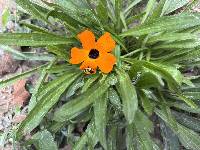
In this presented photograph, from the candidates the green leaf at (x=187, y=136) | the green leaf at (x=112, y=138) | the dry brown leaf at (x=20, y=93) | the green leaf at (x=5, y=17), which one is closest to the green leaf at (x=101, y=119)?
the green leaf at (x=112, y=138)

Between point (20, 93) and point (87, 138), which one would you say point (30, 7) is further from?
point (87, 138)

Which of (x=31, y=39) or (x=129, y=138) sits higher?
(x=31, y=39)

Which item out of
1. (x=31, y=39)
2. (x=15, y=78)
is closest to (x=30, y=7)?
(x=31, y=39)

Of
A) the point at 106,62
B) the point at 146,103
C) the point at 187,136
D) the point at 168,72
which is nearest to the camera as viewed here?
the point at 168,72

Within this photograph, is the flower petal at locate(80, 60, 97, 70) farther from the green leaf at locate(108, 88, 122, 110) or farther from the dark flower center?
the green leaf at locate(108, 88, 122, 110)

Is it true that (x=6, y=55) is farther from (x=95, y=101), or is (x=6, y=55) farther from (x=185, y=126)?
(x=185, y=126)

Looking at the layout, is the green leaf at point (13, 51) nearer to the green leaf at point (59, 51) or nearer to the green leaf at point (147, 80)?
the green leaf at point (59, 51)

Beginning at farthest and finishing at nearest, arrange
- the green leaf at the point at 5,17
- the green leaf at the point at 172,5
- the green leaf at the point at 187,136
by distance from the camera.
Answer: the green leaf at the point at 5,17 < the green leaf at the point at 172,5 < the green leaf at the point at 187,136
